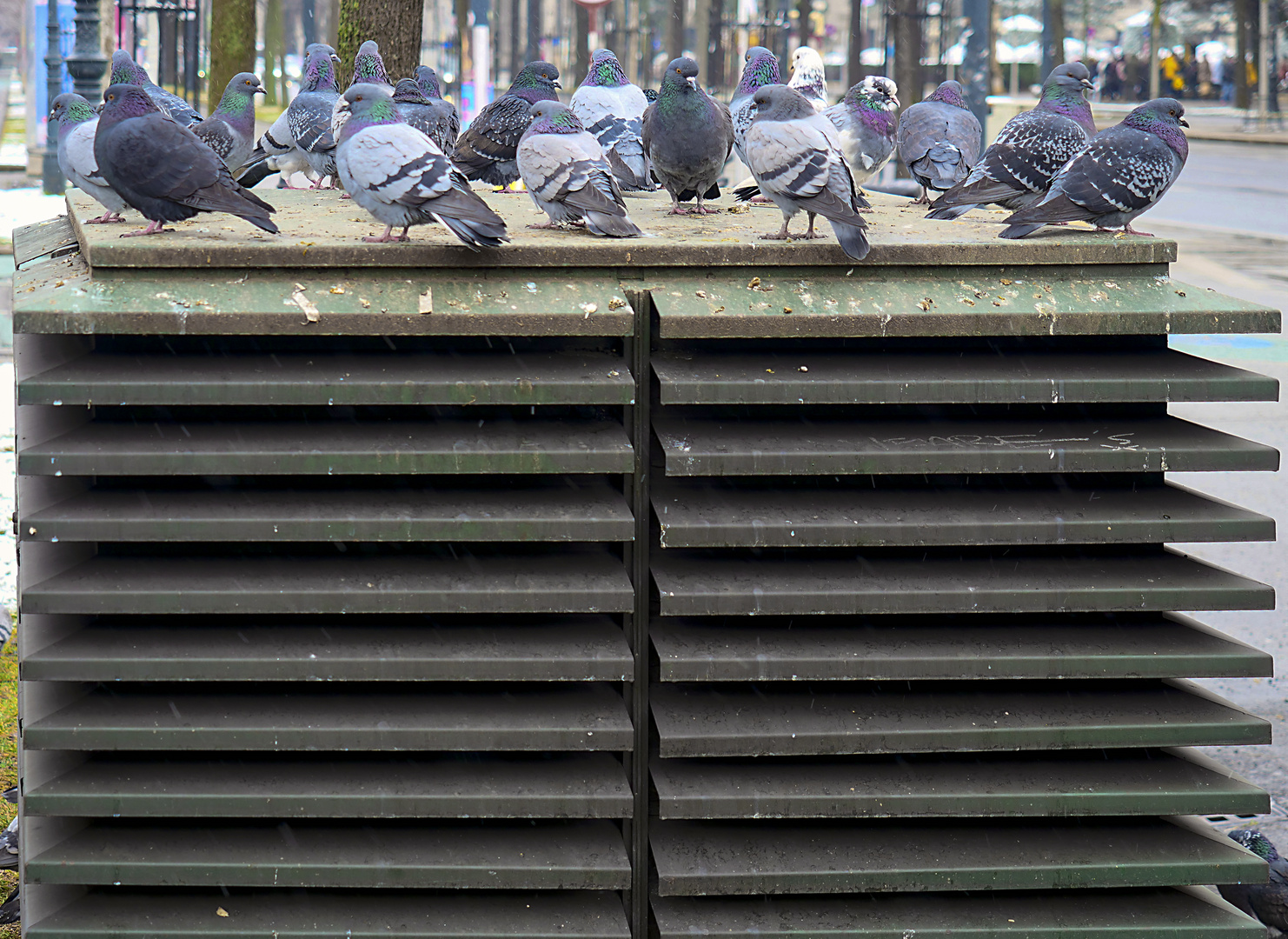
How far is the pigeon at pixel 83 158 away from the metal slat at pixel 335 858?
160 cm

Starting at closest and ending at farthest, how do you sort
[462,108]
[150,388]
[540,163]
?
[150,388]
[540,163]
[462,108]

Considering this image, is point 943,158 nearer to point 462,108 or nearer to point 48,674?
point 48,674

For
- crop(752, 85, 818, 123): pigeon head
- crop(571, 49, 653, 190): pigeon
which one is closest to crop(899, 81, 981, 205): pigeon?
crop(571, 49, 653, 190): pigeon

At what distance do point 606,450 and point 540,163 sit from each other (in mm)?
1378

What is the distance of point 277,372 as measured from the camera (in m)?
2.39

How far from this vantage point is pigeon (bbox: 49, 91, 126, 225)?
367 cm

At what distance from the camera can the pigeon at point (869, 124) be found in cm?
533

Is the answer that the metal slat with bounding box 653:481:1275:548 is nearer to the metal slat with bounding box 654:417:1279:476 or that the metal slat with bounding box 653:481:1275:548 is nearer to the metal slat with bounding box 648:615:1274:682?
the metal slat with bounding box 654:417:1279:476

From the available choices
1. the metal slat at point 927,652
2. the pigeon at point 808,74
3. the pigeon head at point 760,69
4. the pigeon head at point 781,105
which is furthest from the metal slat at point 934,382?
the pigeon at point 808,74

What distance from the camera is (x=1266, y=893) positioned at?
329 cm

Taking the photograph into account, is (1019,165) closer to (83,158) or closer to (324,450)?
(324,450)

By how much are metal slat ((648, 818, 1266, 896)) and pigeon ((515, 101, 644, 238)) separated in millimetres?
1348

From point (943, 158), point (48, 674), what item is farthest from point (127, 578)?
point (943, 158)

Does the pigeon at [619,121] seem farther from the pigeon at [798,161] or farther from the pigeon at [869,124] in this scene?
the pigeon at [798,161]
